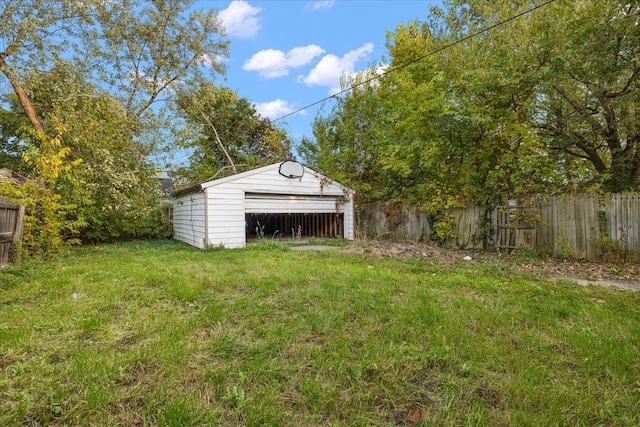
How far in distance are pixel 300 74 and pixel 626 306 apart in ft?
47.7

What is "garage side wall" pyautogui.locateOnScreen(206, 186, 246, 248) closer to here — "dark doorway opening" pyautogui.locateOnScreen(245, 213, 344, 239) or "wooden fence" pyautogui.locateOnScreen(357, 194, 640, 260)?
"dark doorway opening" pyautogui.locateOnScreen(245, 213, 344, 239)

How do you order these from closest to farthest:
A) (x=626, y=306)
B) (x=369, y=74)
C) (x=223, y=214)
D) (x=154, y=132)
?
(x=626, y=306)
(x=223, y=214)
(x=154, y=132)
(x=369, y=74)

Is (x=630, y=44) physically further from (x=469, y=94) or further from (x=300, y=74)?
(x=300, y=74)

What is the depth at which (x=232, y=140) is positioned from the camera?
767 inches

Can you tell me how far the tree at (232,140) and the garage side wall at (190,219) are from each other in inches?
279

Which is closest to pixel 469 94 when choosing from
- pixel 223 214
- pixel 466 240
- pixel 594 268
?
pixel 466 240

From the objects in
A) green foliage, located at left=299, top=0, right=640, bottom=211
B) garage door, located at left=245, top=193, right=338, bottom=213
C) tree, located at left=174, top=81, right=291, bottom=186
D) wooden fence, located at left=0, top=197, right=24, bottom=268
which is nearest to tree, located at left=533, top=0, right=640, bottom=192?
green foliage, located at left=299, top=0, right=640, bottom=211

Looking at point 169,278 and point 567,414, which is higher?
point 169,278

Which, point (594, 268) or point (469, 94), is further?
point (469, 94)

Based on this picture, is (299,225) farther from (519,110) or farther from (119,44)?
(119,44)

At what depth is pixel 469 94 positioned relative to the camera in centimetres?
845

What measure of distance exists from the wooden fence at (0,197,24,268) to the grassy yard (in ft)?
4.88

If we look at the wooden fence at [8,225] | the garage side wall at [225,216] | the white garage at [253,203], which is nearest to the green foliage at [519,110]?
the white garage at [253,203]

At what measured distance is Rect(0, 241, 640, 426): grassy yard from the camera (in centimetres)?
170
